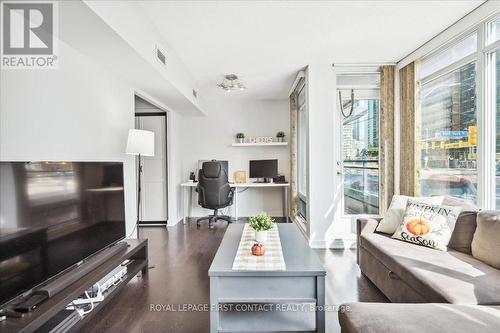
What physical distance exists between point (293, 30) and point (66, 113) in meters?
2.26

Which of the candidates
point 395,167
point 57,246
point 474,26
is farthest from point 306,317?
point 474,26

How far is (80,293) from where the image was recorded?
1622mm

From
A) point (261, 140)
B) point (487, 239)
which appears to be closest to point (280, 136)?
point (261, 140)

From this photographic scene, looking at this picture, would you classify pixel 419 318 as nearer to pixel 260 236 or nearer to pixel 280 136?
pixel 260 236

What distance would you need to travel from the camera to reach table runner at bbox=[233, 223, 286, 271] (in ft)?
5.42

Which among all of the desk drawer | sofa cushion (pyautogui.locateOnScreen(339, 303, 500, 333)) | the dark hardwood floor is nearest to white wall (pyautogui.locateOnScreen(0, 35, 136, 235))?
the dark hardwood floor

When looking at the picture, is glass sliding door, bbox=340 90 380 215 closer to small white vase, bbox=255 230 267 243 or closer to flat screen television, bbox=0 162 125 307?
small white vase, bbox=255 230 267 243

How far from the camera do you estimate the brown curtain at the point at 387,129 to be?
3.51 m

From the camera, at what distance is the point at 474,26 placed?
7.75 feet

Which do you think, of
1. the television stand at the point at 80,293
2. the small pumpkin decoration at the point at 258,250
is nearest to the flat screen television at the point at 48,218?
the television stand at the point at 80,293

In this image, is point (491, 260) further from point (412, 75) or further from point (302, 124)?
point (302, 124)

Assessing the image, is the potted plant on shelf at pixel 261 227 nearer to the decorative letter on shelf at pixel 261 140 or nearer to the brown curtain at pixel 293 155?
the brown curtain at pixel 293 155

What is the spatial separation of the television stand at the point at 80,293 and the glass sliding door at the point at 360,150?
9.37 feet

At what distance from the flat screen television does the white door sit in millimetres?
2669
